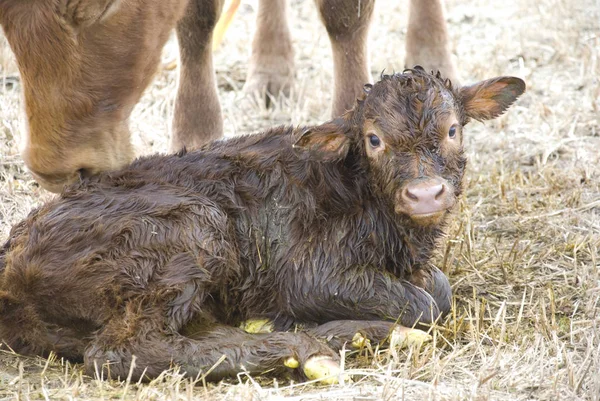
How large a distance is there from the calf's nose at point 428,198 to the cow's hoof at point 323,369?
69 cm

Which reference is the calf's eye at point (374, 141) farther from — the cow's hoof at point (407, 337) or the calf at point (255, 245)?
the cow's hoof at point (407, 337)

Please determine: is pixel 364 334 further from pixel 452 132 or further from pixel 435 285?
pixel 452 132

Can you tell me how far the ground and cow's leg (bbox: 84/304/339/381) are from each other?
0.07 metres

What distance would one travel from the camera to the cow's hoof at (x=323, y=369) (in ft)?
12.2

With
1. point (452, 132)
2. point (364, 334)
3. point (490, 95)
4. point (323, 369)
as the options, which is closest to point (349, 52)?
point (490, 95)

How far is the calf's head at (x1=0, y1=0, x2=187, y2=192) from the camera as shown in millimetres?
4473

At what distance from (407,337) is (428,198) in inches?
23.2

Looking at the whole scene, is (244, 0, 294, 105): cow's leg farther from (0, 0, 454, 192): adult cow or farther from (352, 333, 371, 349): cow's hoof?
(352, 333, 371, 349): cow's hoof

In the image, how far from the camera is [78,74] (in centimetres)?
463

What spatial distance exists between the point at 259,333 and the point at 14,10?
6.13ft

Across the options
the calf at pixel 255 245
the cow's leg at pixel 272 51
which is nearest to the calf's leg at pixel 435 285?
the calf at pixel 255 245

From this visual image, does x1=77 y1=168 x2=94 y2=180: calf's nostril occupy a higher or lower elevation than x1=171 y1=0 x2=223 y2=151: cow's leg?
lower

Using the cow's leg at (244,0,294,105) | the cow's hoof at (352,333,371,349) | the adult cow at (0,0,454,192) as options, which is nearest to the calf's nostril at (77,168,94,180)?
the adult cow at (0,0,454,192)

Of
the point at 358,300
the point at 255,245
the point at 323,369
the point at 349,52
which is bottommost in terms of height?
the point at 323,369
